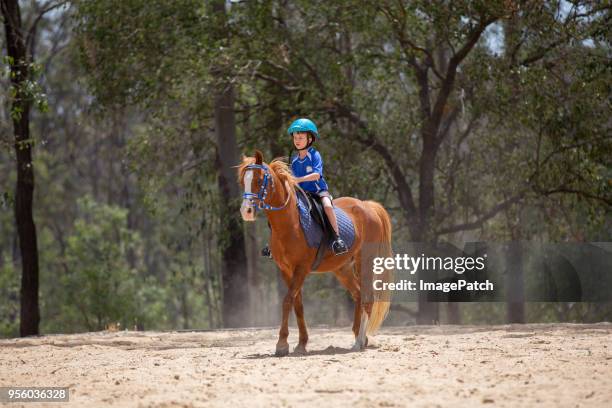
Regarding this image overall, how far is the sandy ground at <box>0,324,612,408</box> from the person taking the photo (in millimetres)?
6746

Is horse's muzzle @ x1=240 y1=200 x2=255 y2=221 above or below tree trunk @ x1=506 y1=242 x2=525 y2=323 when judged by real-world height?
above

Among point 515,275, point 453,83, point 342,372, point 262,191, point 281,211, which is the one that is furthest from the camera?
point 453,83

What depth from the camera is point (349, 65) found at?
1898 centimetres

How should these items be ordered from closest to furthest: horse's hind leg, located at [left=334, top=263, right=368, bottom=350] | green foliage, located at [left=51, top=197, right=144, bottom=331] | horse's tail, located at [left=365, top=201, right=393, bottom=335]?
horse's hind leg, located at [left=334, top=263, right=368, bottom=350] < horse's tail, located at [left=365, top=201, right=393, bottom=335] < green foliage, located at [left=51, top=197, right=144, bottom=331]

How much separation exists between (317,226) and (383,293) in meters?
1.35

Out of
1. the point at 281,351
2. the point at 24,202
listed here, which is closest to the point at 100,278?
the point at 24,202

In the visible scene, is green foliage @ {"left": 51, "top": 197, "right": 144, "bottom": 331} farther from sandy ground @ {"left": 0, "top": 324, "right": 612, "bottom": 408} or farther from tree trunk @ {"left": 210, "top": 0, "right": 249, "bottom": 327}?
sandy ground @ {"left": 0, "top": 324, "right": 612, "bottom": 408}

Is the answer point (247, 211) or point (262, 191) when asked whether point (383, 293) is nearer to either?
point (262, 191)

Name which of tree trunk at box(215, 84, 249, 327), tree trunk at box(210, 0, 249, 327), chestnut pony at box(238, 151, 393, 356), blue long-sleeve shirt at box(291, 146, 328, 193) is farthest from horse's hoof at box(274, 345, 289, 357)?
tree trunk at box(215, 84, 249, 327)

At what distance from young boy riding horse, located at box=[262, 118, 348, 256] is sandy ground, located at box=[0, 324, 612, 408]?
4.33ft

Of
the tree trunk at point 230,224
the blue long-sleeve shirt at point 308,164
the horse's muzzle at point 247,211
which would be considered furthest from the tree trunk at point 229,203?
the horse's muzzle at point 247,211

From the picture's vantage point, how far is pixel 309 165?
9.77m

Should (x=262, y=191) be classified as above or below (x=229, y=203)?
below

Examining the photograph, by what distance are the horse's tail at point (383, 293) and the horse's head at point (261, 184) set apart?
1.75 meters
